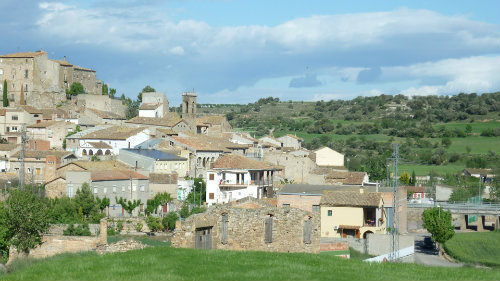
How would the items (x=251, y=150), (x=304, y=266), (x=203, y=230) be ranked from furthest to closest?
(x=251, y=150)
(x=203, y=230)
(x=304, y=266)

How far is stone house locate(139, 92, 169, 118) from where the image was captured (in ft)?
305

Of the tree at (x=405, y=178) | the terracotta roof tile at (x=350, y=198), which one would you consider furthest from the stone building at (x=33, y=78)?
the terracotta roof tile at (x=350, y=198)

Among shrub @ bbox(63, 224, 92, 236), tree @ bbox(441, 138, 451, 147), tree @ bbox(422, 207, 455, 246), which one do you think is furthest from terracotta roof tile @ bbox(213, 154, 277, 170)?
tree @ bbox(441, 138, 451, 147)

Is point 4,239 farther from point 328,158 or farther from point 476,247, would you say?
point 328,158

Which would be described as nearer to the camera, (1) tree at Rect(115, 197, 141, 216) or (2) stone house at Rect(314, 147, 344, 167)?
(1) tree at Rect(115, 197, 141, 216)

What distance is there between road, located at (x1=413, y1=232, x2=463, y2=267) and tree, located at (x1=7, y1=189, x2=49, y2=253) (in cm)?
1891

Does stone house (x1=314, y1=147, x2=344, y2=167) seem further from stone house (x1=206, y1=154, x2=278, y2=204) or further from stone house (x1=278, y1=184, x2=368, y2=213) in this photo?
stone house (x1=278, y1=184, x2=368, y2=213)

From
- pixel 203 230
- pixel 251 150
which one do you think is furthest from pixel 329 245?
pixel 251 150

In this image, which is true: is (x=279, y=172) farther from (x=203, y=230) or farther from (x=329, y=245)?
(x=203, y=230)

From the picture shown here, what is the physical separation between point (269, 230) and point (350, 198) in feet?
62.5

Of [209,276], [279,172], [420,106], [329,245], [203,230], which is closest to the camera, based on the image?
[209,276]

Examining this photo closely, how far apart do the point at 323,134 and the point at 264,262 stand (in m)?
103

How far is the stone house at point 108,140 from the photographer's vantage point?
74.0 metres

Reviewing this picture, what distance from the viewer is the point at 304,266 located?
25281 mm
